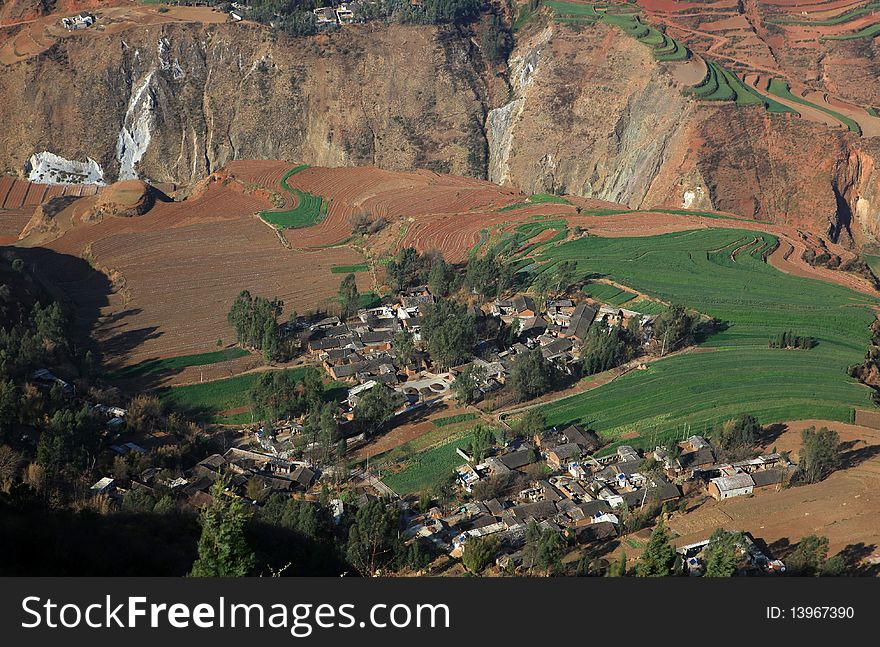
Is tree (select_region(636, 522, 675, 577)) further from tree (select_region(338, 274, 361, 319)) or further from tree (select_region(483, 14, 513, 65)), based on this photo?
tree (select_region(483, 14, 513, 65))

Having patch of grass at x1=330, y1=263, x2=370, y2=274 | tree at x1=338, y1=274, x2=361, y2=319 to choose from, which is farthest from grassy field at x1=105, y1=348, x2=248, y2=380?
patch of grass at x1=330, y1=263, x2=370, y2=274

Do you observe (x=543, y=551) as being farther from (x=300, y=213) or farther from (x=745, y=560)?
(x=300, y=213)

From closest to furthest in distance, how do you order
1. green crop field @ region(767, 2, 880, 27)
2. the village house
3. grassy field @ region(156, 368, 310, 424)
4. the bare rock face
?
1. the village house
2. grassy field @ region(156, 368, 310, 424)
3. the bare rock face
4. green crop field @ region(767, 2, 880, 27)

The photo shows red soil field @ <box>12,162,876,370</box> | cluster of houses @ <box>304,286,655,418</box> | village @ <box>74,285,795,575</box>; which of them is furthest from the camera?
red soil field @ <box>12,162,876,370</box>

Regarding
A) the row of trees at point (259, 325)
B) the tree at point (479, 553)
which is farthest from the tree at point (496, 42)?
the tree at point (479, 553)

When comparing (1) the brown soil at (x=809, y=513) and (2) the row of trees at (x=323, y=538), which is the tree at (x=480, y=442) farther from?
(1) the brown soil at (x=809, y=513)
